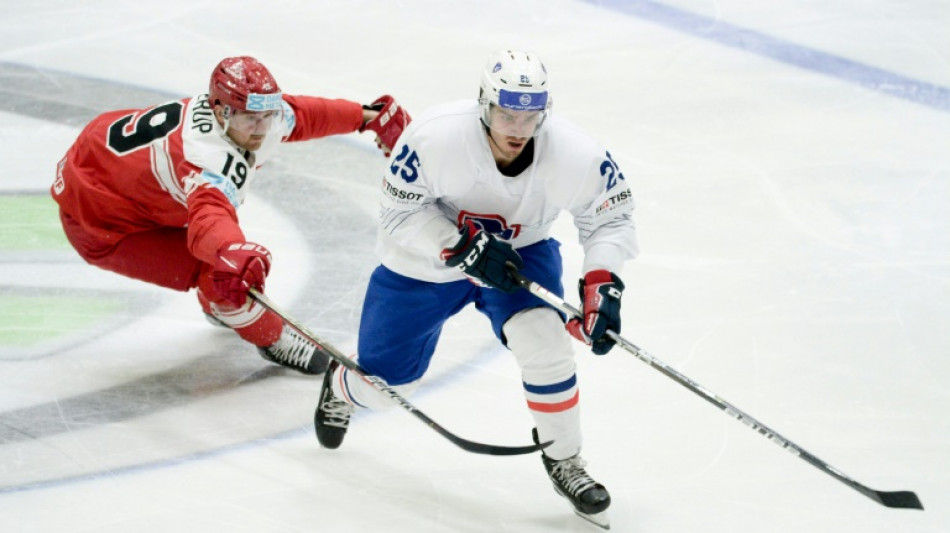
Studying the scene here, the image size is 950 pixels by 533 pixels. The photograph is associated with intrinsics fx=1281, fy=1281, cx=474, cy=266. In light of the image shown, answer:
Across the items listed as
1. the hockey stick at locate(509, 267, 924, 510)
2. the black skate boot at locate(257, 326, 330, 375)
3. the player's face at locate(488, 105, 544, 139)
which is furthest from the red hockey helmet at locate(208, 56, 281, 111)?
the hockey stick at locate(509, 267, 924, 510)

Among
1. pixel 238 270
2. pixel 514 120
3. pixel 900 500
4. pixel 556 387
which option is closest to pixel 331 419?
pixel 238 270

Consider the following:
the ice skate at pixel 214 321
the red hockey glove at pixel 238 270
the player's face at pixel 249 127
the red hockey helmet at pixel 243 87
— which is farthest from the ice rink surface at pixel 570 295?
the red hockey helmet at pixel 243 87

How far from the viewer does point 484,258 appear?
9.96 ft

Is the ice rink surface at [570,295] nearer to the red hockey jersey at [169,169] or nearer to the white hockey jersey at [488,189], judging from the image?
the red hockey jersey at [169,169]

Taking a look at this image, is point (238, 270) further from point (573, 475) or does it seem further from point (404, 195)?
point (573, 475)

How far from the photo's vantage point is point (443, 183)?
10.2ft

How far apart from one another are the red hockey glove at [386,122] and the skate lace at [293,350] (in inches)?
27.6

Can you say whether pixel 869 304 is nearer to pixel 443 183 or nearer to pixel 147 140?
pixel 443 183

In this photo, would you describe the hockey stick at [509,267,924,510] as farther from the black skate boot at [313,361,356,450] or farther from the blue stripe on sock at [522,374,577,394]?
the black skate boot at [313,361,356,450]

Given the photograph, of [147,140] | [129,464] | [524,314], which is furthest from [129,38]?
[524,314]

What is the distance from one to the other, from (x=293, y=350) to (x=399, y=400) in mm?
789

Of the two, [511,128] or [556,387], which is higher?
[511,128]

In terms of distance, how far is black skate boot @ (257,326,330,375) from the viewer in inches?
156

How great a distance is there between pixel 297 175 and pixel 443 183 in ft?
7.67
